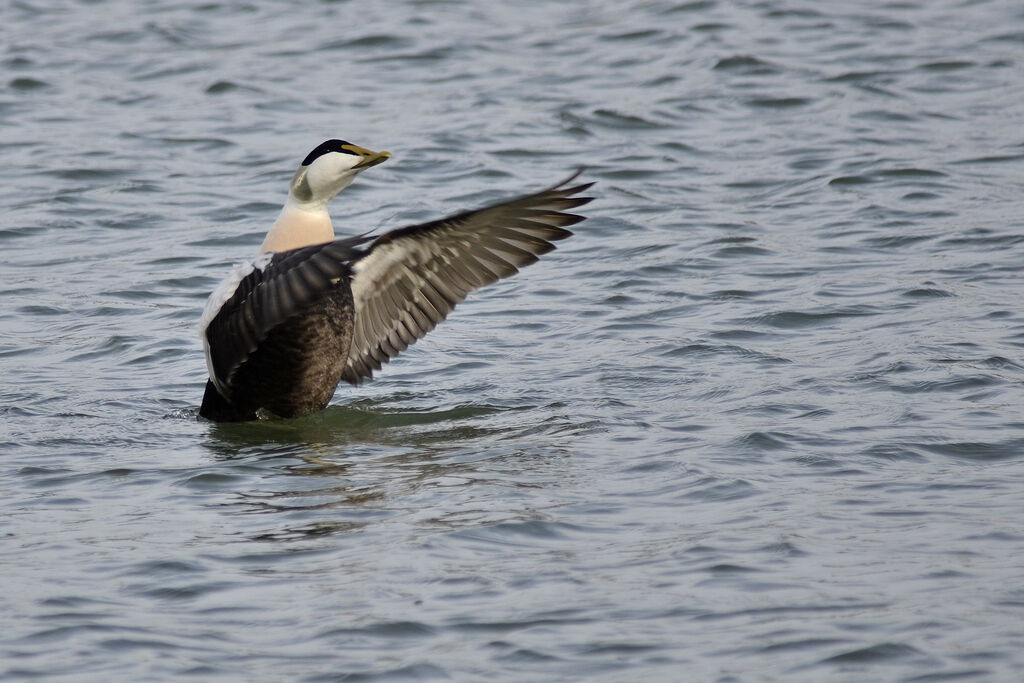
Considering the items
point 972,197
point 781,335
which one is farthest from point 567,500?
point 972,197

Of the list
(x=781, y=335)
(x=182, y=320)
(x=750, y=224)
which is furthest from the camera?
(x=750, y=224)

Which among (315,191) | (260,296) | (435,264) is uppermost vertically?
(315,191)

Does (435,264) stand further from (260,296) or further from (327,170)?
(260,296)

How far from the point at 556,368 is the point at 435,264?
38.3 inches

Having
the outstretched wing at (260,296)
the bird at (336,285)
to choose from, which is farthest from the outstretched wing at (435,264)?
the outstretched wing at (260,296)

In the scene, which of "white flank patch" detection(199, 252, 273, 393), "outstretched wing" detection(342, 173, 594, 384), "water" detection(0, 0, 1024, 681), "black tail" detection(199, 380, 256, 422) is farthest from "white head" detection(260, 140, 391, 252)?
"water" detection(0, 0, 1024, 681)

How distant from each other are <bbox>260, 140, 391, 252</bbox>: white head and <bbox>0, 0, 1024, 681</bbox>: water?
0.89m

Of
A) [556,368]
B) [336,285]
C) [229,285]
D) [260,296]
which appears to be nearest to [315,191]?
[336,285]

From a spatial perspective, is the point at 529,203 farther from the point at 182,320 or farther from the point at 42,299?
the point at 42,299

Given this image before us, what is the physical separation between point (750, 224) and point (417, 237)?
12.7 feet

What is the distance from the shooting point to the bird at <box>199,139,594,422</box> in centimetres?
670

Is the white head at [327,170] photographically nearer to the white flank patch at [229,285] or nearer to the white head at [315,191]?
the white head at [315,191]

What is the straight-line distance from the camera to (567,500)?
5.72 meters

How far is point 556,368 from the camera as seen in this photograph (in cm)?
781
